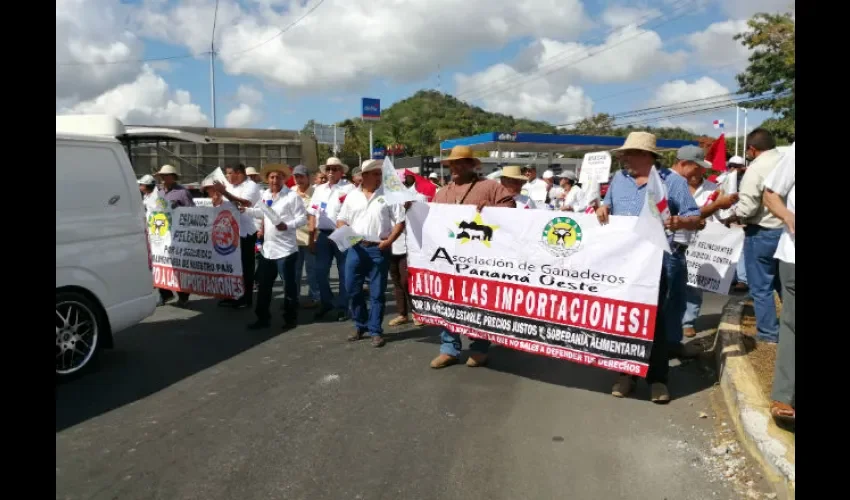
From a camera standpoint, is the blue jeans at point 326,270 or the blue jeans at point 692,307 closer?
the blue jeans at point 692,307

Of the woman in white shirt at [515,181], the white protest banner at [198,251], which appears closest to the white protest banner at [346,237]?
the white protest banner at [198,251]

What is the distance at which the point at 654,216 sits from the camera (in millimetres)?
4395

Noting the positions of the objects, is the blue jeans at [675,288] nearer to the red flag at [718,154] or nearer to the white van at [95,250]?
the red flag at [718,154]

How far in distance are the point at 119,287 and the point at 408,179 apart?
6.01 meters

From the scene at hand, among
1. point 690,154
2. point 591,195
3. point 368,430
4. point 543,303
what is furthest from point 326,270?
point 690,154

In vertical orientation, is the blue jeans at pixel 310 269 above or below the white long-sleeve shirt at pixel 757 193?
below

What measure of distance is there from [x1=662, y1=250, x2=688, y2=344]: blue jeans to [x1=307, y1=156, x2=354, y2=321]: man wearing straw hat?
409 centimetres

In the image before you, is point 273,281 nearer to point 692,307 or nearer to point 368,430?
point 368,430

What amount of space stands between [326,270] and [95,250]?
123 inches

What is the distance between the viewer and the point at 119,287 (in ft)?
19.1

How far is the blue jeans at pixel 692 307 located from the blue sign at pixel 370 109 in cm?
2134

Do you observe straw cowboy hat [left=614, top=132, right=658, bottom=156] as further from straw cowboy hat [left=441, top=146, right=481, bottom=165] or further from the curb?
the curb

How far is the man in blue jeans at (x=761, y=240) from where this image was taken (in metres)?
5.43

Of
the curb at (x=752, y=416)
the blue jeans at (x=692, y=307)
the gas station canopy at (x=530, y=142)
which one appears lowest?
the curb at (x=752, y=416)
